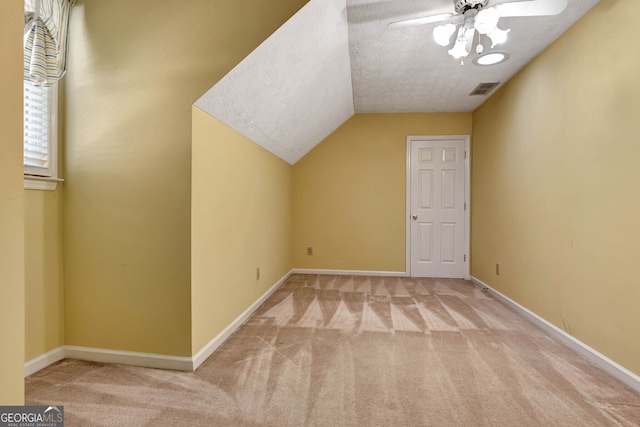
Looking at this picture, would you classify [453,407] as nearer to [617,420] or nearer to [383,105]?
[617,420]

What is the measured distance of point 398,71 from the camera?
300 centimetres

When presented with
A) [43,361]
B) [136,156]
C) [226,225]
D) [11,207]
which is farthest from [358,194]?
[11,207]

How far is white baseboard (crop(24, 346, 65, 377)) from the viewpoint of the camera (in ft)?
6.01

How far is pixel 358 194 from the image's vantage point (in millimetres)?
4543

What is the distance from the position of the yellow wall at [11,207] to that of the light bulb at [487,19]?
2052 mm

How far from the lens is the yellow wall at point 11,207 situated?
851 mm

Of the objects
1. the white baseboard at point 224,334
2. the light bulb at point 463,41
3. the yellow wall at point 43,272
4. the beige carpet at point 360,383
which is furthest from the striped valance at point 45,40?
the light bulb at point 463,41

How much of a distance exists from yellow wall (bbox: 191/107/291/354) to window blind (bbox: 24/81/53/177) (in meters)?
0.96

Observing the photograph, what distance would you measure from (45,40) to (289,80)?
60.1 inches

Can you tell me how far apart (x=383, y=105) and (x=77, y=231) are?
3.62 metres

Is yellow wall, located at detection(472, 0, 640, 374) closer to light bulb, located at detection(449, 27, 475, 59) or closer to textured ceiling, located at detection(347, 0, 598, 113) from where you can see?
textured ceiling, located at detection(347, 0, 598, 113)

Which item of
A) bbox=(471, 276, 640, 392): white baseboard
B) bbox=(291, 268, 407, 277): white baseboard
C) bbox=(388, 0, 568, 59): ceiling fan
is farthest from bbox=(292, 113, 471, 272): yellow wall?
bbox=(388, 0, 568, 59): ceiling fan

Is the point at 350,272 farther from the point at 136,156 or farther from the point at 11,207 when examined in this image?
the point at 11,207

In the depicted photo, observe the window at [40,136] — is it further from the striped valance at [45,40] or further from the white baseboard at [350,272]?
the white baseboard at [350,272]
